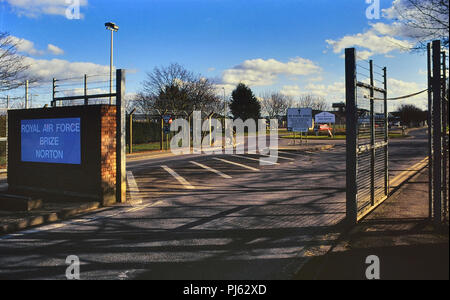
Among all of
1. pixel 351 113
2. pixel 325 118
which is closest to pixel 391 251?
pixel 351 113

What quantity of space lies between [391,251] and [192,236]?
9.31 feet

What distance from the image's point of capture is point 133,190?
10.7 metres

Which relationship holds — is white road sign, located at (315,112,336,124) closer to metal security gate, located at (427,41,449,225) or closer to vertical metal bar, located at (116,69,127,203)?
vertical metal bar, located at (116,69,127,203)

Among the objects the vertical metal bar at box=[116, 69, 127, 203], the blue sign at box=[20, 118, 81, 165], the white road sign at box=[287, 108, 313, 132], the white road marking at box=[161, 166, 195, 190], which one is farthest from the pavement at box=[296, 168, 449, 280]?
the white road sign at box=[287, 108, 313, 132]

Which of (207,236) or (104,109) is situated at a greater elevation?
(104,109)

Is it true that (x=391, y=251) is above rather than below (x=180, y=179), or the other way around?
below

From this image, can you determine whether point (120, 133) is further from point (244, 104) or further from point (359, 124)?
point (244, 104)

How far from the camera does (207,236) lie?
6035 millimetres

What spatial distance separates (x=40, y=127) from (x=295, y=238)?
7.30m

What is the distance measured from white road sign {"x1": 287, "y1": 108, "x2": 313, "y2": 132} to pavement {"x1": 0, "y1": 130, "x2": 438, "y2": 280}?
18.4 m
